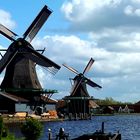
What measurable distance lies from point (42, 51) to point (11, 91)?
30.5 feet

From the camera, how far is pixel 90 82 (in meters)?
127

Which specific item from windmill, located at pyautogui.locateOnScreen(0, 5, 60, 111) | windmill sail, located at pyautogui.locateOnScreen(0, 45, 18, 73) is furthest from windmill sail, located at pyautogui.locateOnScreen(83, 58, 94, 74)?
windmill sail, located at pyautogui.locateOnScreen(0, 45, 18, 73)

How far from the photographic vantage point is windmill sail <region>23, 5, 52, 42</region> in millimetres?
92625

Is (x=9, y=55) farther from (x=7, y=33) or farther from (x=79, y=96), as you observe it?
(x=79, y=96)

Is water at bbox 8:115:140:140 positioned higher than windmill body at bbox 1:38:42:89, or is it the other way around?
windmill body at bbox 1:38:42:89

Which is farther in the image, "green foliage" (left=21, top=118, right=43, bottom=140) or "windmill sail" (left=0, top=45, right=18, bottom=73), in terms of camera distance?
"windmill sail" (left=0, top=45, right=18, bottom=73)

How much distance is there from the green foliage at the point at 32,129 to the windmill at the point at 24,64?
55.1 metres

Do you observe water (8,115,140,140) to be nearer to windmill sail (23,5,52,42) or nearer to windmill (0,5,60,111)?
windmill (0,5,60,111)

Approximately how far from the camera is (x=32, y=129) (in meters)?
34.7

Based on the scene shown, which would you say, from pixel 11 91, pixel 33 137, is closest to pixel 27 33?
pixel 11 91

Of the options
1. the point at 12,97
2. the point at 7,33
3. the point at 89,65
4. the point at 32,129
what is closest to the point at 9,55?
the point at 7,33

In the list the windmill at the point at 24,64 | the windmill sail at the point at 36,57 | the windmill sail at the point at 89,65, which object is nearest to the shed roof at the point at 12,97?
the windmill at the point at 24,64

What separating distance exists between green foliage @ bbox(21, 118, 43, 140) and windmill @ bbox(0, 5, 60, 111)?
55121 millimetres

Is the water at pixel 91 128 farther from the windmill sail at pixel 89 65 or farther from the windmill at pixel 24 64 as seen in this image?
the windmill sail at pixel 89 65
